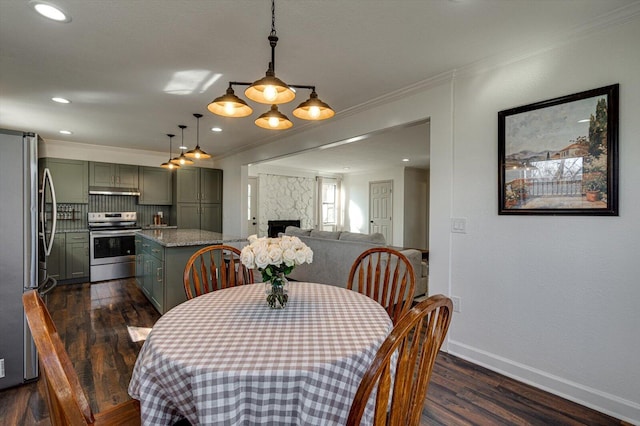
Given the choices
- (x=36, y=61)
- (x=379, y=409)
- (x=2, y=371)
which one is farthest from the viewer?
(x=36, y=61)

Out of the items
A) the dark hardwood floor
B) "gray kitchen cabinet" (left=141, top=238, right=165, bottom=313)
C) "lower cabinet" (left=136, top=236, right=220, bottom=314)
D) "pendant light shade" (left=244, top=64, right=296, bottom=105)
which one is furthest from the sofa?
"pendant light shade" (left=244, top=64, right=296, bottom=105)

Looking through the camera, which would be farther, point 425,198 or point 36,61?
point 425,198

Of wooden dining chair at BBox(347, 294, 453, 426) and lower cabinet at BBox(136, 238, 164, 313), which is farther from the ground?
wooden dining chair at BBox(347, 294, 453, 426)

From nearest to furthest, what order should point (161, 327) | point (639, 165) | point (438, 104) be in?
1. point (161, 327)
2. point (639, 165)
3. point (438, 104)

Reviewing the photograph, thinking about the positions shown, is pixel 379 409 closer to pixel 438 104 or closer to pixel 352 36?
pixel 352 36

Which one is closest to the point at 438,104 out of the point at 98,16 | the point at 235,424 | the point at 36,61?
the point at 98,16

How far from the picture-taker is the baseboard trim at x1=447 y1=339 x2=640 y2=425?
6.04ft

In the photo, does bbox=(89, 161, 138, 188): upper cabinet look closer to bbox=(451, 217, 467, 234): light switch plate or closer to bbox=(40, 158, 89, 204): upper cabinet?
bbox=(40, 158, 89, 204): upper cabinet

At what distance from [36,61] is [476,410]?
13.6ft

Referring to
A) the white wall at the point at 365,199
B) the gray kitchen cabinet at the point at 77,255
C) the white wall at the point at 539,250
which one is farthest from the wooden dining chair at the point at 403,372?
the white wall at the point at 365,199

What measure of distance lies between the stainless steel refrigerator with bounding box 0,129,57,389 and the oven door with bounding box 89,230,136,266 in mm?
3190

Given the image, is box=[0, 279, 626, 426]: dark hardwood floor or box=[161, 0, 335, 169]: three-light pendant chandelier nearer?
box=[161, 0, 335, 169]: three-light pendant chandelier

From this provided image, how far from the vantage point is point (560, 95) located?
2082 millimetres

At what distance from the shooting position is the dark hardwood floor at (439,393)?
1837 mm
